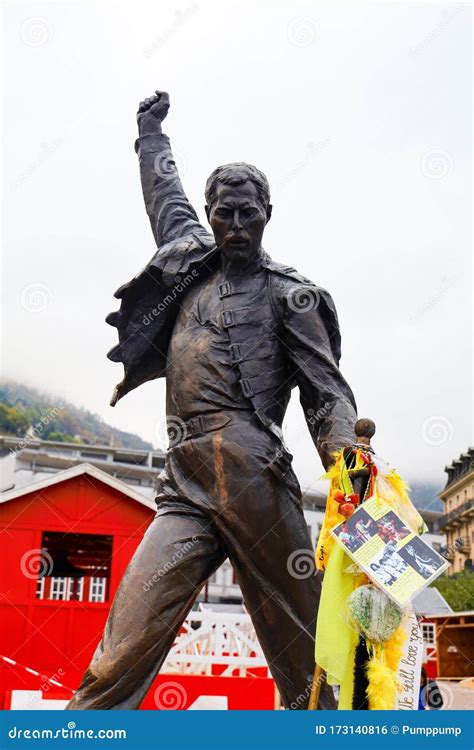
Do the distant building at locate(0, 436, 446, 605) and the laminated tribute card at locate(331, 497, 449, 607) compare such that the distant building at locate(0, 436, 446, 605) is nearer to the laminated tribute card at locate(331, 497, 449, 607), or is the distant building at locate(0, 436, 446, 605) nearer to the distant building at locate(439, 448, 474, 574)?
the distant building at locate(439, 448, 474, 574)

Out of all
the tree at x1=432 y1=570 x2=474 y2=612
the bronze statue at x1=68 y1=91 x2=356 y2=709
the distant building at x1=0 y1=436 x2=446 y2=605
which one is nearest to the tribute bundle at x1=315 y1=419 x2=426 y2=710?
the bronze statue at x1=68 y1=91 x2=356 y2=709

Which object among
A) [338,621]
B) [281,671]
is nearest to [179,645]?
[281,671]

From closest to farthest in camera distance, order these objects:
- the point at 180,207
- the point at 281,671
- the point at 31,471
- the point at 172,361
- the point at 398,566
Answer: the point at 398,566 → the point at 281,671 → the point at 172,361 → the point at 180,207 → the point at 31,471

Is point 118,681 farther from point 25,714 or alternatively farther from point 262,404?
point 262,404

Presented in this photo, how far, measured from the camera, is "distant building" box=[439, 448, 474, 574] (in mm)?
53469

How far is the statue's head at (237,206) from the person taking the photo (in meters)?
4.30

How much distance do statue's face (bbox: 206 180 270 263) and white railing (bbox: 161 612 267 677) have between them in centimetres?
798

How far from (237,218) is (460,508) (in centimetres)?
5599

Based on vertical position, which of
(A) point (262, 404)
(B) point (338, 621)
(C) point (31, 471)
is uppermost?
(C) point (31, 471)

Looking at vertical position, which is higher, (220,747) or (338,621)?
(338,621)

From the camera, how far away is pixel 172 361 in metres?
4.49

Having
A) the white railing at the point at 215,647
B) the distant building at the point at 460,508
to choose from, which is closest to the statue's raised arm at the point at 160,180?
the white railing at the point at 215,647

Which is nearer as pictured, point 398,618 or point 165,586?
point 398,618

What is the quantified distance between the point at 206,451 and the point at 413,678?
1.43m
